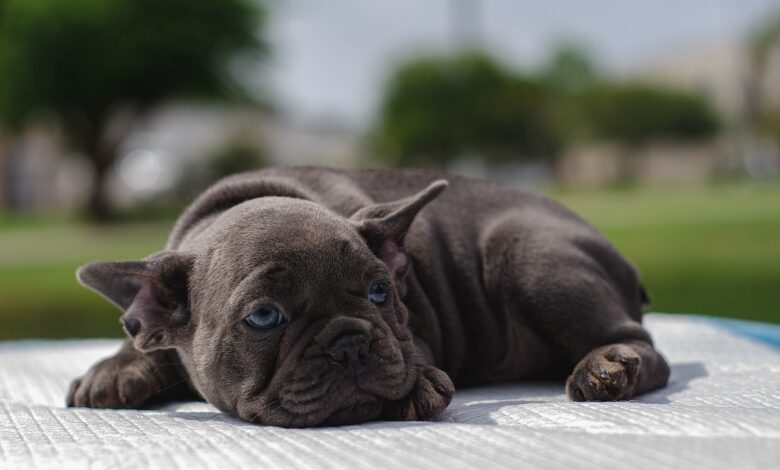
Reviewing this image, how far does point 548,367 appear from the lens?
11.9 feet

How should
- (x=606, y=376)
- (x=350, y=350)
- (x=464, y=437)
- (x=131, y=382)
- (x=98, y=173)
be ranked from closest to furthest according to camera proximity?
1. (x=464, y=437)
2. (x=350, y=350)
3. (x=606, y=376)
4. (x=131, y=382)
5. (x=98, y=173)

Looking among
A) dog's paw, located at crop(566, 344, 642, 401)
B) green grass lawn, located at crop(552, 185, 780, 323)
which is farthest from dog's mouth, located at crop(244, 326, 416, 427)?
green grass lawn, located at crop(552, 185, 780, 323)

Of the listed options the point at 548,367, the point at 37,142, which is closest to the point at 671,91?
the point at 37,142

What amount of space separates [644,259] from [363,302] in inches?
440

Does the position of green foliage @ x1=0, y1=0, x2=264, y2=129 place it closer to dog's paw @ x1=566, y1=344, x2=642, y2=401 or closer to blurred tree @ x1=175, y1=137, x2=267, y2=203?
blurred tree @ x1=175, y1=137, x2=267, y2=203

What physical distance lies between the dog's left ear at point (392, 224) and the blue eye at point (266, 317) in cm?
47

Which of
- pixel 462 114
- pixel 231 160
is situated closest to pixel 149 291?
pixel 231 160

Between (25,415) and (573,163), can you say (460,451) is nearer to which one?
(25,415)

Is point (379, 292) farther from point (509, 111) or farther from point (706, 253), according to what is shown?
point (509, 111)

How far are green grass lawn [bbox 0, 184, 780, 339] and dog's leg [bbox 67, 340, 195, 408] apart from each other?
888 mm

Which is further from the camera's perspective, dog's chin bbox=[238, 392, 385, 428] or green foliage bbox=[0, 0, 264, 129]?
green foliage bbox=[0, 0, 264, 129]

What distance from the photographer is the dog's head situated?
8.04 feet

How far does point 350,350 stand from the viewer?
2420mm

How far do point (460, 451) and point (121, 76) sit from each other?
1669 cm
